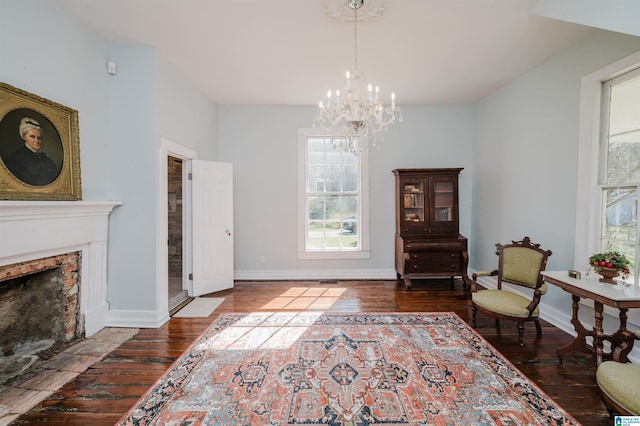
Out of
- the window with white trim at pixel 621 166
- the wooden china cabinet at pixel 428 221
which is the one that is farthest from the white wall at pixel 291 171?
the window with white trim at pixel 621 166

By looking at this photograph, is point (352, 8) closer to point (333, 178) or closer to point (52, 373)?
point (333, 178)

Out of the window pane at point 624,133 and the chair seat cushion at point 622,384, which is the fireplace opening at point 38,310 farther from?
the window pane at point 624,133

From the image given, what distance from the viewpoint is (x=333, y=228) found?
5055mm

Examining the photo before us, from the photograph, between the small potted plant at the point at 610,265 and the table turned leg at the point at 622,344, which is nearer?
the table turned leg at the point at 622,344

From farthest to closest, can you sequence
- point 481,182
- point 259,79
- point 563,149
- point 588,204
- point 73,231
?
point 481,182, point 259,79, point 563,149, point 588,204, point 73,231

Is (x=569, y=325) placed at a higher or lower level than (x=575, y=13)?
lower

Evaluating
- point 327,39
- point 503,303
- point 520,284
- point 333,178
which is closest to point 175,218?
point 333,178

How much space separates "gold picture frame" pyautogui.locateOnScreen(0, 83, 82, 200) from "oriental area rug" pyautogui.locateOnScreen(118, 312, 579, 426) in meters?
1.83

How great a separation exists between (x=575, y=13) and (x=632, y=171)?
56.5 inches

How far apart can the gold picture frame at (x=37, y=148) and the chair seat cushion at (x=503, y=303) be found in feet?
13.5

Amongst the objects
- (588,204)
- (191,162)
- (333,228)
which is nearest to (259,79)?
(191,162)

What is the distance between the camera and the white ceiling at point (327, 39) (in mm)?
2484

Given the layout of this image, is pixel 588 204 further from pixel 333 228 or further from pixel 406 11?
pixel 333 228

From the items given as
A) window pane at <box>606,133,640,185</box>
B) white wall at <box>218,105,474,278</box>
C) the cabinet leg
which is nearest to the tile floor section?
white wall at <box>218,105,474,278</box>
